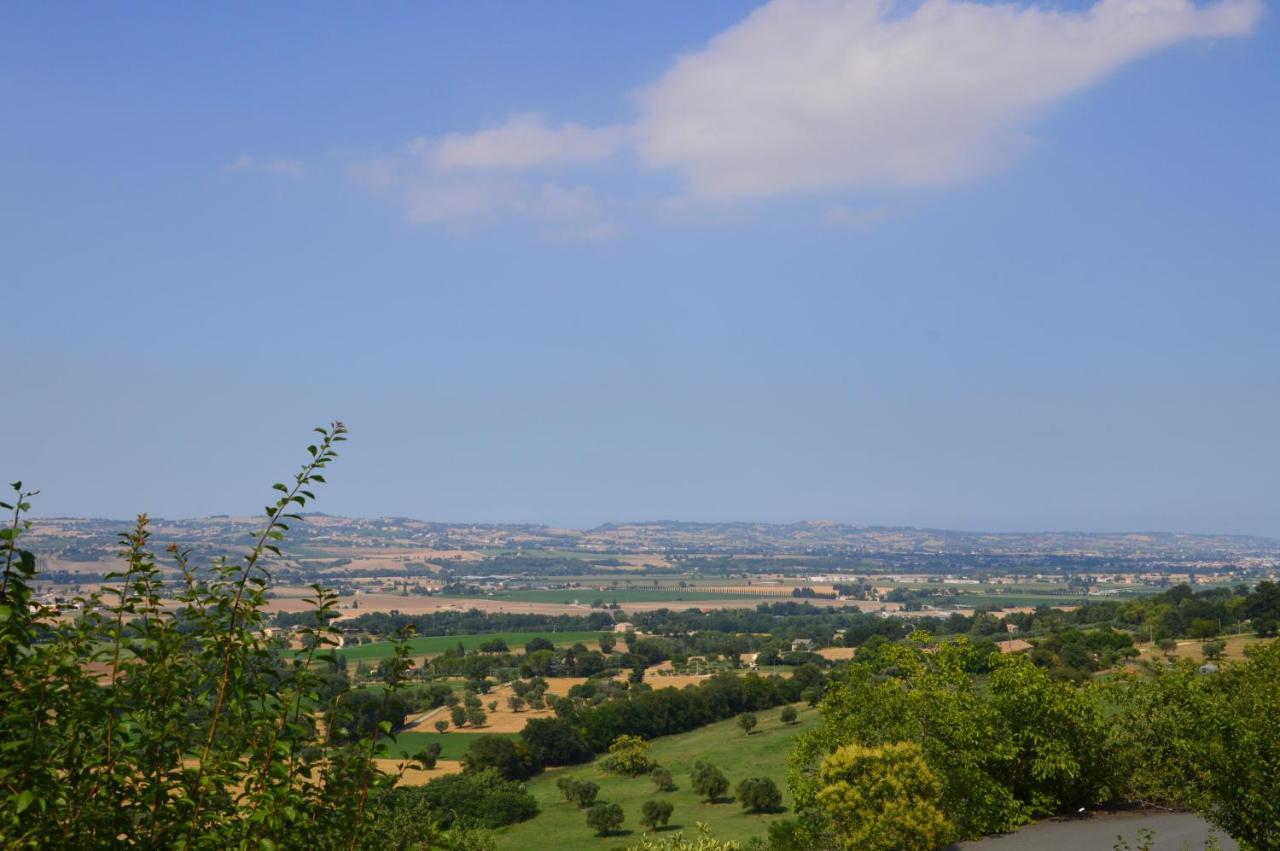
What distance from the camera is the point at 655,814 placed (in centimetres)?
5191

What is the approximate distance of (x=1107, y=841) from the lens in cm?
2598

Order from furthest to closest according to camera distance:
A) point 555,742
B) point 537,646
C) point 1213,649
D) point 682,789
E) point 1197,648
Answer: point 537,646
point 1197,648
point 555,742
point 1213,649
point 682,789

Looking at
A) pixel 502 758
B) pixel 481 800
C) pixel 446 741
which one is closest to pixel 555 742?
pixel 502 758

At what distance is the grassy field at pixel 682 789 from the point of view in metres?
49.5

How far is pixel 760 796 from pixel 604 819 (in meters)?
8.52

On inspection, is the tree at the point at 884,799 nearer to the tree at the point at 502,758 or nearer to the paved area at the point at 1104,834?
the paved area at the point at 1104,834

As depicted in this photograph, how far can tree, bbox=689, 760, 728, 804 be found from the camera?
55.8m

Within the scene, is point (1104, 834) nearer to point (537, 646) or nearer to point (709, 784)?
point (709, 784)

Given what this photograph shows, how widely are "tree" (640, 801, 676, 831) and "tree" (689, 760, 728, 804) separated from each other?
354 centimetres

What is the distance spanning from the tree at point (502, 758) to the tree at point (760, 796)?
19.5 meters

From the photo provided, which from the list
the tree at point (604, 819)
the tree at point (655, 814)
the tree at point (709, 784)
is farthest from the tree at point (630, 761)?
the tree at point (604, 819)

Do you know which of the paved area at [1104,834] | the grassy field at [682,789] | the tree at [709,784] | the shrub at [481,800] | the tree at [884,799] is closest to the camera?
the paved area at [1104,834]

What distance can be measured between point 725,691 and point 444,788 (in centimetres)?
3572

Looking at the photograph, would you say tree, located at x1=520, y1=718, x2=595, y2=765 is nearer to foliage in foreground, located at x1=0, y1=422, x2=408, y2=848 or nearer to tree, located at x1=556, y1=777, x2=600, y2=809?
tree, located at x1=556, y1=777, x2=600, y2=809
